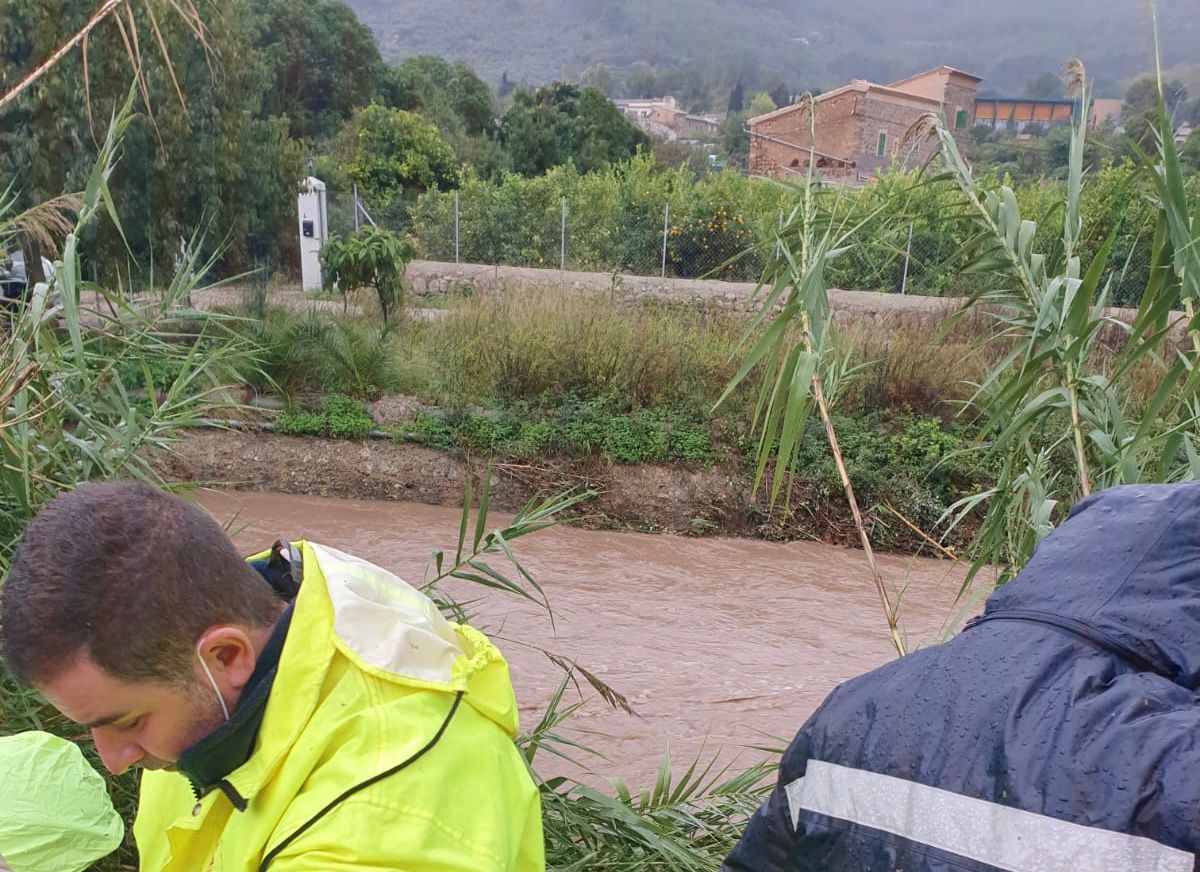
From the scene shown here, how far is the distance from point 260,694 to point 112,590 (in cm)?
17

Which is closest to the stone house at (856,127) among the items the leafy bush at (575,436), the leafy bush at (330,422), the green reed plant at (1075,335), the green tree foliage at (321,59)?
the green reed plant at (1075,335)

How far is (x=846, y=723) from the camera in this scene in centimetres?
85

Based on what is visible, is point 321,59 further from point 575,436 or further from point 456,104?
point 575,436

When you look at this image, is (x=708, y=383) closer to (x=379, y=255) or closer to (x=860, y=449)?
(x=860, y=449)

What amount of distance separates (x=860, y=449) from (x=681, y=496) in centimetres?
163

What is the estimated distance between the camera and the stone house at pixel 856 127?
264 cm

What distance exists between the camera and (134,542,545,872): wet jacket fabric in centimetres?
86

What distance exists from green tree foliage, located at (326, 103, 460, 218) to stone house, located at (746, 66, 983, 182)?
7.01 m

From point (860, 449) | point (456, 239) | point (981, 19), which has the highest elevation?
point (981, 19)

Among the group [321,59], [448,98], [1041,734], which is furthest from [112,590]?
[448,98]

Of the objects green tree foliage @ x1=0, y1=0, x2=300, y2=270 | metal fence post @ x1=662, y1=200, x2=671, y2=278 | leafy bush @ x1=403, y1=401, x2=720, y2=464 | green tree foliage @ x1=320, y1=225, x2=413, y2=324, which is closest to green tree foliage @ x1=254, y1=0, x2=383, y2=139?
metal fence post @ x1=662, y1=200, x2=671, y2=278

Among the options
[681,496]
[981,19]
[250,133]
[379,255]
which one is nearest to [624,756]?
[681,496]

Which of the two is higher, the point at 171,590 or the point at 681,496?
the point at 171,590

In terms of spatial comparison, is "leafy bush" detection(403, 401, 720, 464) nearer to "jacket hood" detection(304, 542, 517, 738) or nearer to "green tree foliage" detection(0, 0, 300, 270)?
"green tree foliage" detection(0, 0, 300, 270)
